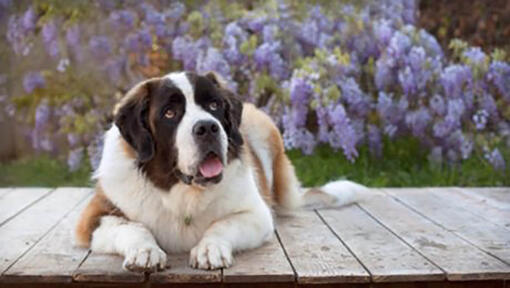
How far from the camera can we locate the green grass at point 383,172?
450cm

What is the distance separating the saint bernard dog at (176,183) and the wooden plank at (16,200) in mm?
824

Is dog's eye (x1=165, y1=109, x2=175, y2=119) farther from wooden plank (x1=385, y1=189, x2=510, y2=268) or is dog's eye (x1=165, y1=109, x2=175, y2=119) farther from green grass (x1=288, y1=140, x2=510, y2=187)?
green grass (x1=288, y1=140, x2=510, y2=187)

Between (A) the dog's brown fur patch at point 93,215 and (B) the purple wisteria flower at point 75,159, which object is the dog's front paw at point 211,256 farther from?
(B) the purple wisteria flower at point 75,159

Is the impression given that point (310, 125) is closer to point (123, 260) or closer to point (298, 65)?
point (298, 65)

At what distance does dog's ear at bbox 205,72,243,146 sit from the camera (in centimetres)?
238

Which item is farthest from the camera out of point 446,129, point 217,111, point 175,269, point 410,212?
point 446,129

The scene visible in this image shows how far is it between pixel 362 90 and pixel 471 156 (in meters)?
0.86

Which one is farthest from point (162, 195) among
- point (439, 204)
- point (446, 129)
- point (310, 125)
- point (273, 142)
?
point (446, 129)

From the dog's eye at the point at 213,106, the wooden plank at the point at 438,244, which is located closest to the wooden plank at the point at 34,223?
the dog's eye at the point at 213,106

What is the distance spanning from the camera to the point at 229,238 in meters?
2.26

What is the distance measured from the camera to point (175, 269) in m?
2.11

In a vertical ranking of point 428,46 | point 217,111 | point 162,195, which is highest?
point 428,46

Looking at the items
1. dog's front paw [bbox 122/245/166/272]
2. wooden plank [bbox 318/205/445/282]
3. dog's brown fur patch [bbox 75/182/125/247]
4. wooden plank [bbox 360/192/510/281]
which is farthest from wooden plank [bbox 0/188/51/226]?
wooden plank [bbox 360/192/510/281]

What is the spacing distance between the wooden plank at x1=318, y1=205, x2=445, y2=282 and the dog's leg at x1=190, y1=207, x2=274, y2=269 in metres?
0.33
